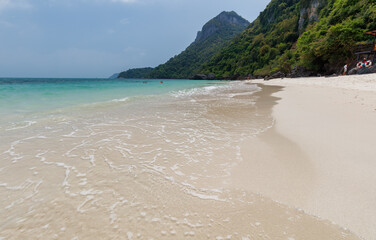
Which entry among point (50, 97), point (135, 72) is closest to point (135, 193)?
point (50, 97)

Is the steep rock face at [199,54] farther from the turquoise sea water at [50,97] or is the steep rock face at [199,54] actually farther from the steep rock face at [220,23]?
the turquoise sea water at [50,97]

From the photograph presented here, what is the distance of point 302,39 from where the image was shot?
114ft

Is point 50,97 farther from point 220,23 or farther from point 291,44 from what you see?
point 220,23

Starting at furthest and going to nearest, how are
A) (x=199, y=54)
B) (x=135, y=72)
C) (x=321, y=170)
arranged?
(x=135, y=72) → (x=199, y=54) → (x=321, y=170)

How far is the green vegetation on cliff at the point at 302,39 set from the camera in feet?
80.6

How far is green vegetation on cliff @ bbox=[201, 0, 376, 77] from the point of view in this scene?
2456cm

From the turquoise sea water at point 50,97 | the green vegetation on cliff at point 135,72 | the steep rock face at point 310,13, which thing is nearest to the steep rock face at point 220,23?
the green vegetation on cliff at point 135,72

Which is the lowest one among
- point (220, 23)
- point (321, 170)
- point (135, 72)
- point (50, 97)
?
point (321, 170)

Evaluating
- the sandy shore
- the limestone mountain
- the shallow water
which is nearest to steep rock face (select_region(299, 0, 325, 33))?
the limestone mountain

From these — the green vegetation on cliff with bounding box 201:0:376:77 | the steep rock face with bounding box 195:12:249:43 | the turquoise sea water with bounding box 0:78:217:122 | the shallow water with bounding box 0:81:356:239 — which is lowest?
the shallow water with bounding box 0:81:356:239

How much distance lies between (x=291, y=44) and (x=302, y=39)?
101 ft

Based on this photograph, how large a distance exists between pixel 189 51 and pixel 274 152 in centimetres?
15666

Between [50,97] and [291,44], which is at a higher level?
[291,44]

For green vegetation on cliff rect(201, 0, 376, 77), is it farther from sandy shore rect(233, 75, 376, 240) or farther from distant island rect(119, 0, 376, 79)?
sandy shore rect(233, 75, 376, 240)
